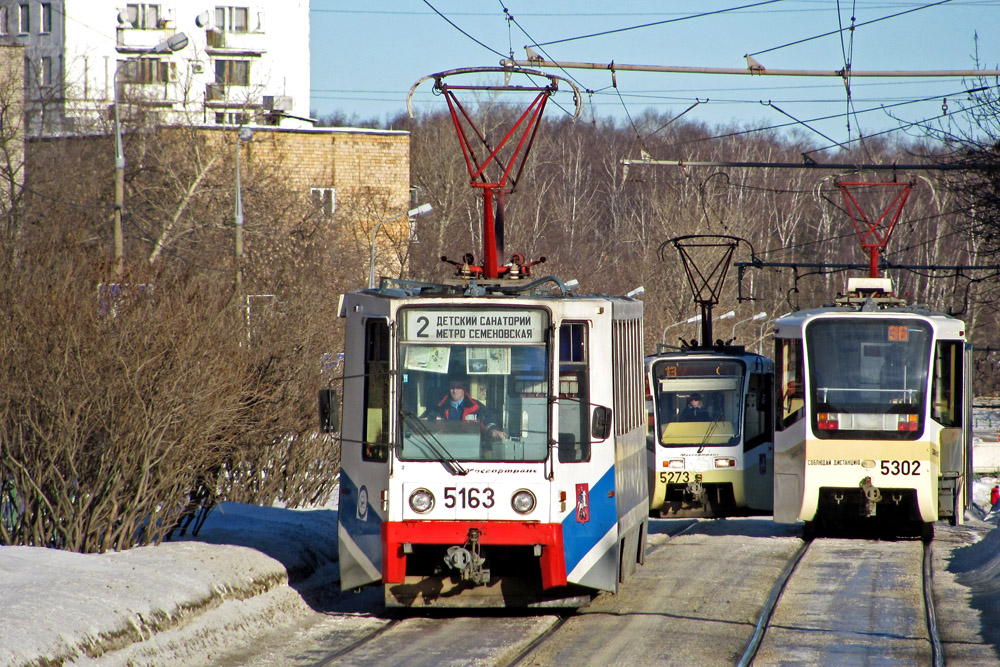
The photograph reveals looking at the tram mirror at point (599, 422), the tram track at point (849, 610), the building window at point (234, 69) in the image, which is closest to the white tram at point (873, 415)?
the tram track at point (849, 610)

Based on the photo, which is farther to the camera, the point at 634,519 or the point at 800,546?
the point at 800,546

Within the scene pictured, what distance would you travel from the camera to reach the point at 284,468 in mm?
16375

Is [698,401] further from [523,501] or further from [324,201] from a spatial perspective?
[324,201]

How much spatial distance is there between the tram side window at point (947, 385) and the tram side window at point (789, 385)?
5.18 ft

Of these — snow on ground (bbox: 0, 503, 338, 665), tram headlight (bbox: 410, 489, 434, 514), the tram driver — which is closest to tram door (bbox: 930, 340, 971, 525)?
Answer: the tram driver

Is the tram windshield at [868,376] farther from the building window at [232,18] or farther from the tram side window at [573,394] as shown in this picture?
the building window at [232,18]

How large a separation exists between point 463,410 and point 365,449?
0.87 meters

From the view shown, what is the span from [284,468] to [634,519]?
5.49 metres

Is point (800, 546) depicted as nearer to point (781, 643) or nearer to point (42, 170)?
point (781, 643)

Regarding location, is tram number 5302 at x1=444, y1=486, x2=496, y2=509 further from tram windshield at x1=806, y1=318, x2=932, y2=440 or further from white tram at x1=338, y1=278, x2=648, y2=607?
tram windshield at x1=806, y1=318, x2=932, y2=440

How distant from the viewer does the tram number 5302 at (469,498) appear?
10.4 m

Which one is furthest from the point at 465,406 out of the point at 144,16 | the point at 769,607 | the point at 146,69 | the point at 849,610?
the point at 144,16

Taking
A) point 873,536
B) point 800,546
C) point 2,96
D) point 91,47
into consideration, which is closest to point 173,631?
point 800,546

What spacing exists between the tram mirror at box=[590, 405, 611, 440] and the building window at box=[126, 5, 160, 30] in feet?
227
